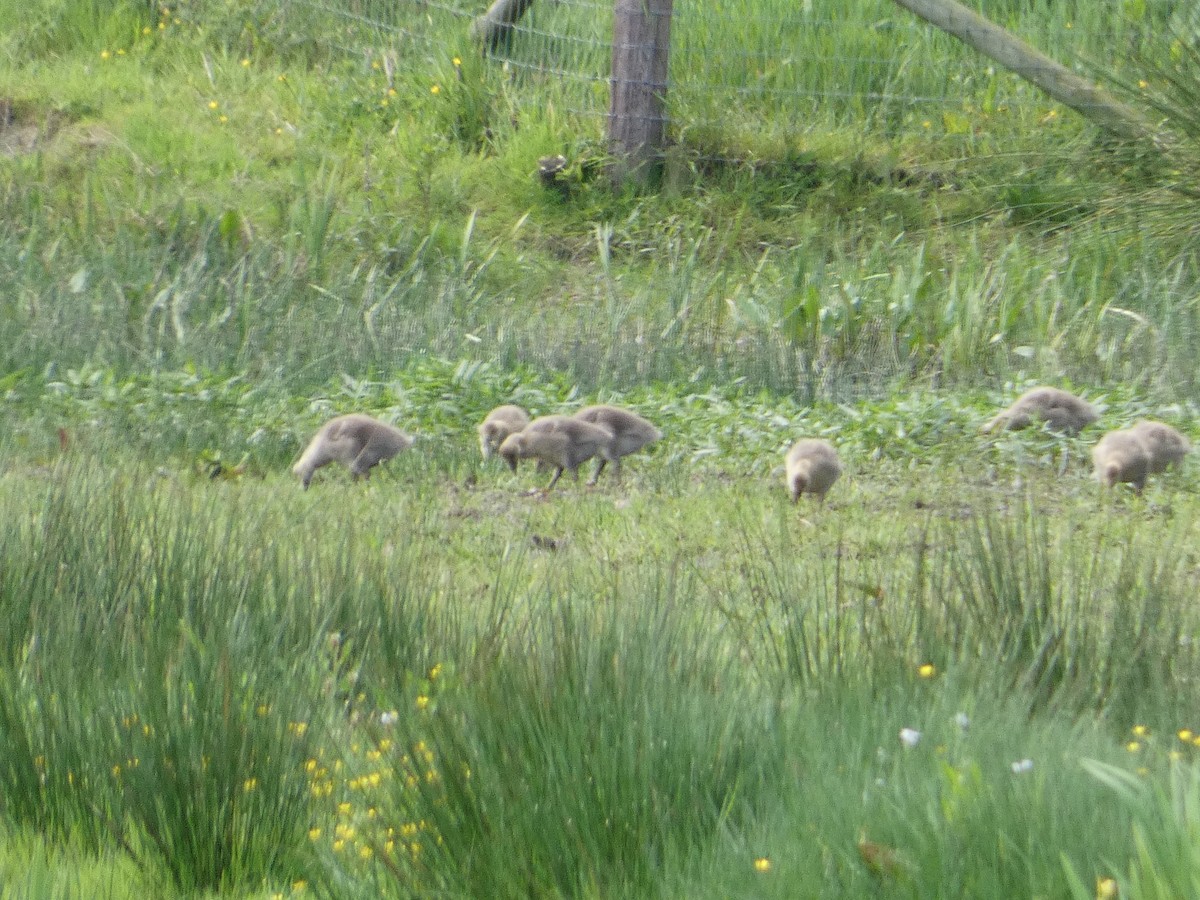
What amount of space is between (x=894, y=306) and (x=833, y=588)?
4185 millimetres

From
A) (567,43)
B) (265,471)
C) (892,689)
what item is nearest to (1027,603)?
(892,689)

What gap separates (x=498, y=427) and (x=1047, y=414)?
2392 mm

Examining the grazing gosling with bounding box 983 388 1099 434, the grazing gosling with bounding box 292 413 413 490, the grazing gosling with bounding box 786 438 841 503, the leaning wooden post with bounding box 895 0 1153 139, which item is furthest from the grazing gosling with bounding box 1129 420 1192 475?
the leaning wooden post with bounding box 895 0 1153 139

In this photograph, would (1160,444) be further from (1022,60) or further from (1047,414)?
(1022,60)

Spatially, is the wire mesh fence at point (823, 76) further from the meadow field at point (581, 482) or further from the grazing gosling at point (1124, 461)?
the grazing gosling at point (1124, 461)

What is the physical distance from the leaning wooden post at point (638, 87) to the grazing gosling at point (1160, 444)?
5585 mm

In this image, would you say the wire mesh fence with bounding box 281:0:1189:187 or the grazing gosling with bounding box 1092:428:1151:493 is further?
the wire mesh fence with bounding box 281:0:1189:187

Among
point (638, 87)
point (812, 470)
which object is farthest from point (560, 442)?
point (638, 87)

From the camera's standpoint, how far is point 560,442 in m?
6.75

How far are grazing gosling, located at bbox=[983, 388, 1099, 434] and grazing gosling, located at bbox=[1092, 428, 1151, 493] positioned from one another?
0.64 metres

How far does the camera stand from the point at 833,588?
4.99 meters

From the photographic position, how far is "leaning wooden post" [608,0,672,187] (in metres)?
11.1

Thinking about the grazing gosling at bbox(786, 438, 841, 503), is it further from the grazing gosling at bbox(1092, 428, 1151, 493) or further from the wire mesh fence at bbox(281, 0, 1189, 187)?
the wire mesh fence at bbox(281, 0, 1189, 187)

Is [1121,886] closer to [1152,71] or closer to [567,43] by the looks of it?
[1152,71]
